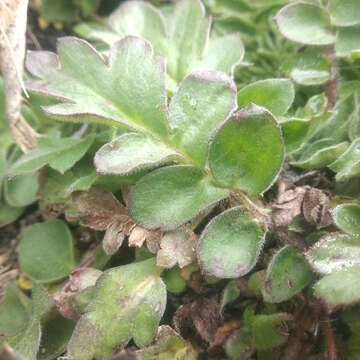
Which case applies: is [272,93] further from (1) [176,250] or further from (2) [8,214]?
(2) [8,214]

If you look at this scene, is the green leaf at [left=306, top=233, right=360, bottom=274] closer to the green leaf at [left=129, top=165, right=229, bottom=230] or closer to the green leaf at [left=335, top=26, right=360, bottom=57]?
the green leaf at [left=129, top=165, right=229, bottom=230]

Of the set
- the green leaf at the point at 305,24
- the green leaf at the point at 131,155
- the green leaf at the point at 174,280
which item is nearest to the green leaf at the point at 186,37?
A: the green leaf at the point at 305,24

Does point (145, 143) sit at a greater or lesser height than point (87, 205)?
greater

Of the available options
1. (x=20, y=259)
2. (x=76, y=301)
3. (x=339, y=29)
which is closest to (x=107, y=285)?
(x=76, y=301)

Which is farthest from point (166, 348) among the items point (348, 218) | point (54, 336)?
point (348, 218)

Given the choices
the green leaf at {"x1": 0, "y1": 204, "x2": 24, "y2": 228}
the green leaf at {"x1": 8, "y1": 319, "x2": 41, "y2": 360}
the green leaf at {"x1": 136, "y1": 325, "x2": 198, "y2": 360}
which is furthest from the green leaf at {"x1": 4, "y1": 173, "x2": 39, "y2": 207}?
the green leaf at {"x1": 136, "y1": 325, "x2": 198, "y2": 360}

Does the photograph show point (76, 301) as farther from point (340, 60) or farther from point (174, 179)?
point (340, 60)
